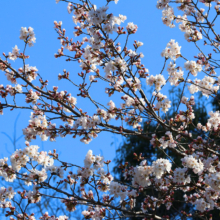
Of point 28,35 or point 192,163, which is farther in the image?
point 28,35

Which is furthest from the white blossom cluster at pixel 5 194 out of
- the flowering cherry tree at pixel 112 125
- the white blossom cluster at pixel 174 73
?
the white blossom cluster at pixel 174 73

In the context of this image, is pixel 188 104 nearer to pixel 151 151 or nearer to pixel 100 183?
pixel 100 183

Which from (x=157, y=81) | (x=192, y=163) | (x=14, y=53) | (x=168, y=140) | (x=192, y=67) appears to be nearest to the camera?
(x=192, y=163)

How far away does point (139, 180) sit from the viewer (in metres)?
4.18

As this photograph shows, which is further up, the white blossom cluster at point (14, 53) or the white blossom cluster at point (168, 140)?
the white blossom cluster at point (14, 53)

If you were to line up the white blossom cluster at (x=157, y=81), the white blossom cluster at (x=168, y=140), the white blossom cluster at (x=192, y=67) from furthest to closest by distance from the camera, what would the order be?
the white blossom cluster at (x=192, y=67)
the white blossom cluster at (x=157, y=81)
the white blossom cluster at (x=168, y=140)

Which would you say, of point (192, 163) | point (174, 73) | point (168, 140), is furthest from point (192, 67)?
point (192, 163)

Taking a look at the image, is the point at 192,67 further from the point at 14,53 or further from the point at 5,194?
the point at 5,194

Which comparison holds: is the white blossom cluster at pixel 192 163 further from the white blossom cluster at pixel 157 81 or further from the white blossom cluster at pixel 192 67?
the white blossom cluster at pixel 192 67

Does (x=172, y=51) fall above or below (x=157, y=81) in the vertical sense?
above

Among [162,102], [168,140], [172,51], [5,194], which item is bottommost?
[5,194]

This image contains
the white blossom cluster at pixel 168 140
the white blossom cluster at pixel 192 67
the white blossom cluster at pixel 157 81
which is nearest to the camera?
the white blossom cluster at pixel 168 140

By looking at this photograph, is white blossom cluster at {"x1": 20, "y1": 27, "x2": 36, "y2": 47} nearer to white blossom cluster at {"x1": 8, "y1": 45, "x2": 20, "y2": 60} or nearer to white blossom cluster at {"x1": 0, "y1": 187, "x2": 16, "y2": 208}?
white blossom cluster at {"x1": 8, "y1": 45, "x2": 20, "y2": 60}

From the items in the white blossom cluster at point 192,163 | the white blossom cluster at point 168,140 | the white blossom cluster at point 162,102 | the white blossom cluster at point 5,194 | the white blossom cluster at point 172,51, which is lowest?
the white blossom cluster at point 192,163
